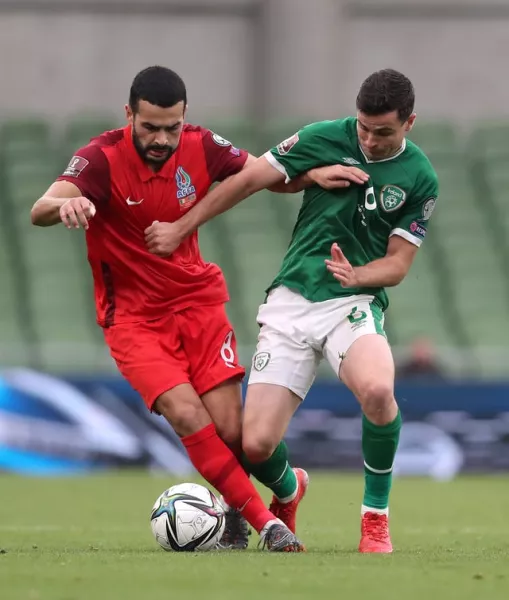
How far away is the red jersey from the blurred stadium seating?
26.0 feet

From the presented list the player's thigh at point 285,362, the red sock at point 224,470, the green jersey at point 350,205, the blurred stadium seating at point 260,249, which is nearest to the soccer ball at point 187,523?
the red sock at point 224,470

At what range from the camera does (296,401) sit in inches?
294

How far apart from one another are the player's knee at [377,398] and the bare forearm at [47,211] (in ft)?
5.31

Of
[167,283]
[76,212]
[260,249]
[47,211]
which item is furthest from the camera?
[260,249]

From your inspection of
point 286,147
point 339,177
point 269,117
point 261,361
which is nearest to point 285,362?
point 261,361

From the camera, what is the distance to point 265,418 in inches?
287

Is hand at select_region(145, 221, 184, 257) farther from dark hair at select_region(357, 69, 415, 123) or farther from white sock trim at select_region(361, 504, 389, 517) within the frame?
white sock trim at select_region(361, 504, 389, 517)

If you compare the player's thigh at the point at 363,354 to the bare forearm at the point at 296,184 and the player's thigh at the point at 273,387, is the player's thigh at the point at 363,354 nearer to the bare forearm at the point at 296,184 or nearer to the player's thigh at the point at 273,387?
the player's thigh at the point at 273,387

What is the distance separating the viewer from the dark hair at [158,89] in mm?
7016

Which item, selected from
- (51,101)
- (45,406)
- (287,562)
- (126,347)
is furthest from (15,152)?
(287,562)

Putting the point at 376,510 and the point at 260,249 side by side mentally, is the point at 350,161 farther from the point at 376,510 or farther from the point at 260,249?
the point at 260,249

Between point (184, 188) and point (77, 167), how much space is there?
1.83 ft

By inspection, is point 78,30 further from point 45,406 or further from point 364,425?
point 364,425

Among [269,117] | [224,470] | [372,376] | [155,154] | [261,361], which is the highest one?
[155,154]
